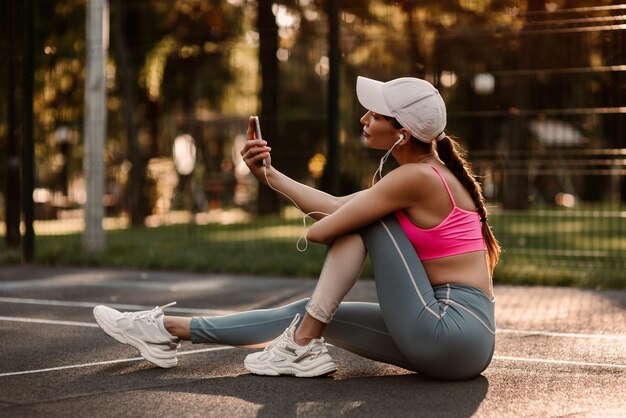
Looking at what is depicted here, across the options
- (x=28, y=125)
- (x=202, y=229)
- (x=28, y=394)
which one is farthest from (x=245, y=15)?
(x=28, y=394)

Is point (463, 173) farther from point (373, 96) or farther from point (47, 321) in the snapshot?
point (47, 321)

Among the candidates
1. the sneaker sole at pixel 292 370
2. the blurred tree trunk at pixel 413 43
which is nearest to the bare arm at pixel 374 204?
→ the sneaker sole at pixel 292 370

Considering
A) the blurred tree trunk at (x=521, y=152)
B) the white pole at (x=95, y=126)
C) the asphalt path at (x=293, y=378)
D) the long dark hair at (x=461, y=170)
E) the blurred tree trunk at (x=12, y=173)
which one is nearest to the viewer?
the asphalt path at (x=293, y=378)

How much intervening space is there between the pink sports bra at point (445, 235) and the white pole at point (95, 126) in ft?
24.6

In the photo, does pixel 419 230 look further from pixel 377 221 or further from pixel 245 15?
pixel 245 15

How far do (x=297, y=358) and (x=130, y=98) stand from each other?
567 inches

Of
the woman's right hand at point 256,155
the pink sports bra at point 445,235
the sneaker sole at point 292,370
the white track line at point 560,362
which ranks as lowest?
the white track line at point 560,362

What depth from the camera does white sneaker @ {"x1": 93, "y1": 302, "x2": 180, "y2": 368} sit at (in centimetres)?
500

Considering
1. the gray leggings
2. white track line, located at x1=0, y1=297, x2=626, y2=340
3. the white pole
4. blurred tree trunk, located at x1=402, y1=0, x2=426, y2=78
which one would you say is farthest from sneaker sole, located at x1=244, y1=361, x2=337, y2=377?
the white pole

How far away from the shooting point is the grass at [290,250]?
380 inches

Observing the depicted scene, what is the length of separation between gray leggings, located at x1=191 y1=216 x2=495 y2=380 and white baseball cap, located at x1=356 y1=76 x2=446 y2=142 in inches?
16.5

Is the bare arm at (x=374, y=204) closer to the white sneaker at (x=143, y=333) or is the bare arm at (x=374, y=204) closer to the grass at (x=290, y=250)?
the white sneaker at (x=143, y=333)

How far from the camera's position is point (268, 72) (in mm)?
12789

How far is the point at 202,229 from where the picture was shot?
13.7 meters
